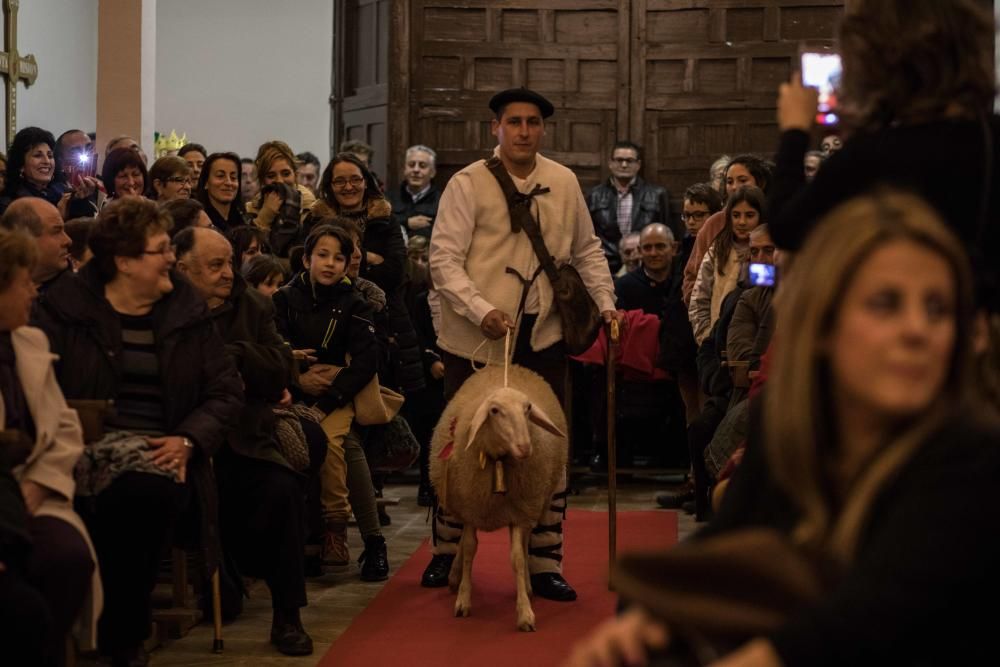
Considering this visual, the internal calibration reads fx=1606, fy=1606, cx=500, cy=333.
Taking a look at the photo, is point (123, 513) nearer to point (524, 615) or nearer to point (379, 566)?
point (524, 615)

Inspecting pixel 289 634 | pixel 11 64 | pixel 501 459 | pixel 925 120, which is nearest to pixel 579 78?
pixel 11 64

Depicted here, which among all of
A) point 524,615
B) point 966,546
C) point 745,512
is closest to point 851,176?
point 745,512

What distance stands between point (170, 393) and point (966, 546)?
3.47m

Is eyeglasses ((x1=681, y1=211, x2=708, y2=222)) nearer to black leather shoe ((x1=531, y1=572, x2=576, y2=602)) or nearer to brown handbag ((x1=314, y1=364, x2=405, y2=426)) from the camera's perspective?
brown handbag ((x1=314, y1=364, x2=405, y2=426))

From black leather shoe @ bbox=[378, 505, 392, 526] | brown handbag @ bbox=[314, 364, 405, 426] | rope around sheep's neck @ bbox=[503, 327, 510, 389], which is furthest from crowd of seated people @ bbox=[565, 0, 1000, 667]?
black leather shoe @ bbox=[378, 505, 392, 526]

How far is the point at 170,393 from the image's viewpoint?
502 centimetres

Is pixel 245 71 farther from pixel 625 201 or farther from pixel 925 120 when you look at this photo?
pixel 925 120

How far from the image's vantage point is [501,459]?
5754 mm

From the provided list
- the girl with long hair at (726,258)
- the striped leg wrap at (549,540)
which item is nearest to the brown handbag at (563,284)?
the striped leg wrap at (549,540)

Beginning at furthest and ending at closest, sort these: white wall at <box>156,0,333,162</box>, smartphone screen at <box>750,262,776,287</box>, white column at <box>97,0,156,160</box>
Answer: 1. white wall at <box>156,0,333,162</box>
2. white column at <box>97,0,156,160</box>
3. smartphone screen at <box>750,262,776,287</box>

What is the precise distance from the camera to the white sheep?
562cm

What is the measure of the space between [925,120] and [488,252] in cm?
341

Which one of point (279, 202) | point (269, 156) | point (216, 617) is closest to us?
point (216, 617)

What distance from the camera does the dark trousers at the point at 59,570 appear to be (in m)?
4.04
